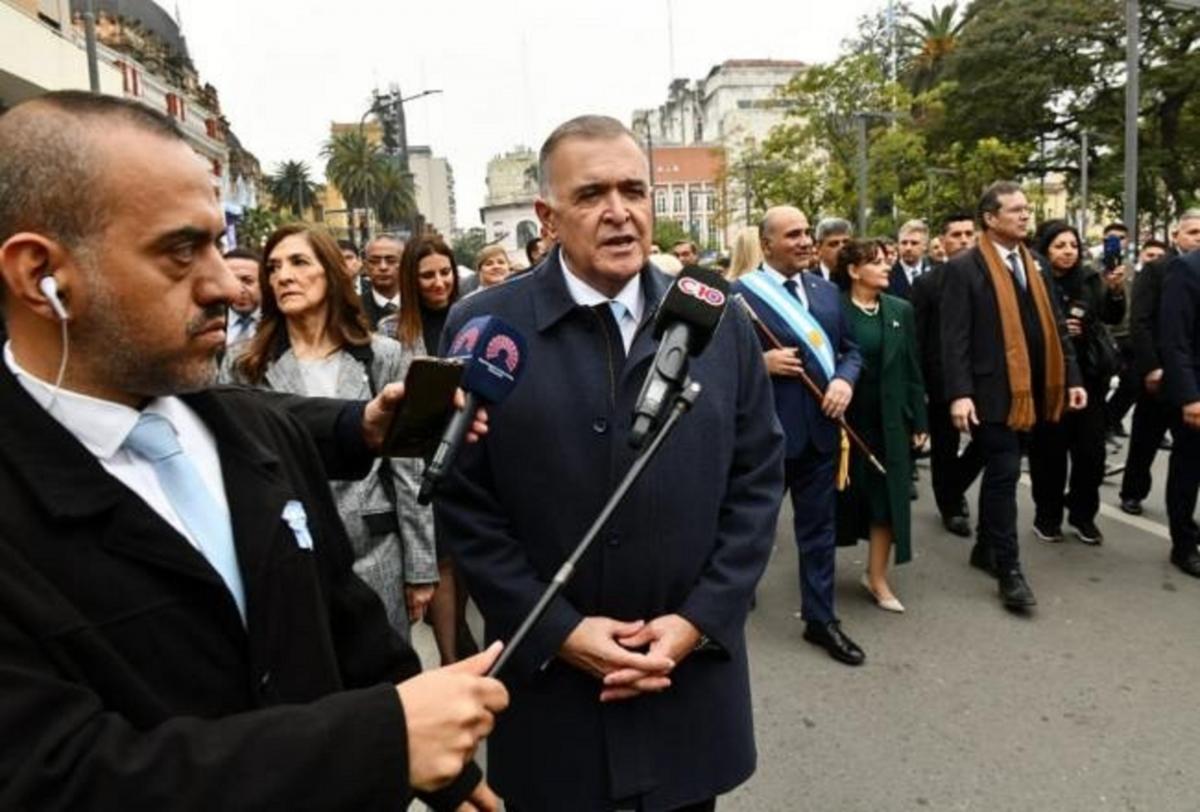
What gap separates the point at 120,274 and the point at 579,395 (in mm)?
1068

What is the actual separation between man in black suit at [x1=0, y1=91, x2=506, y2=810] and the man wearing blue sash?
3.36 metres

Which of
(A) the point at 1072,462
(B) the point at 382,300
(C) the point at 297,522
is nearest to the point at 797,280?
(A) the point at 1072,462

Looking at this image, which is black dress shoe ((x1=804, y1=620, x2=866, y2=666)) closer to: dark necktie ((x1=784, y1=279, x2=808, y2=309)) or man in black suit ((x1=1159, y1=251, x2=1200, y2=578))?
dark necktie ((x1=784, y1=279, x2=808, y2=309))

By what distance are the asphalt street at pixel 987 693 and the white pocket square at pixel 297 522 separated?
2.32 m

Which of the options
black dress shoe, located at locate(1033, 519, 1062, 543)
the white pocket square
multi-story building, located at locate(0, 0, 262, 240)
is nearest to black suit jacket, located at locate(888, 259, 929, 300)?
black dress shoe, located at locate(1033, 519, 1062, 543)

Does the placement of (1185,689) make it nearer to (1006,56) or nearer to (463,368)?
(463,368)

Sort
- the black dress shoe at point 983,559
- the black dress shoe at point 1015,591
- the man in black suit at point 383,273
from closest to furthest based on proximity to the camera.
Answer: the black dress shoe at point 1015,591, the black dress shoe at point 983,559, the man in black suit at point 383,273

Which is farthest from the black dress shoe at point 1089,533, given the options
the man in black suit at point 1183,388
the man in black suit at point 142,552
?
the man in black suit at point 142,552

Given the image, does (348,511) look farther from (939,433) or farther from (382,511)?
(939,433)

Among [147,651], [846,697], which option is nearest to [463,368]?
[147,651]

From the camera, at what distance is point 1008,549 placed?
4.84m

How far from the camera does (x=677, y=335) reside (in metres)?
1.74

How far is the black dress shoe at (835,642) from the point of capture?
4.30 m

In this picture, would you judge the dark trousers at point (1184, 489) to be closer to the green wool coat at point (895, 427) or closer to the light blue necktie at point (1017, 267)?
the light blue necktie at point (1017, 267)
